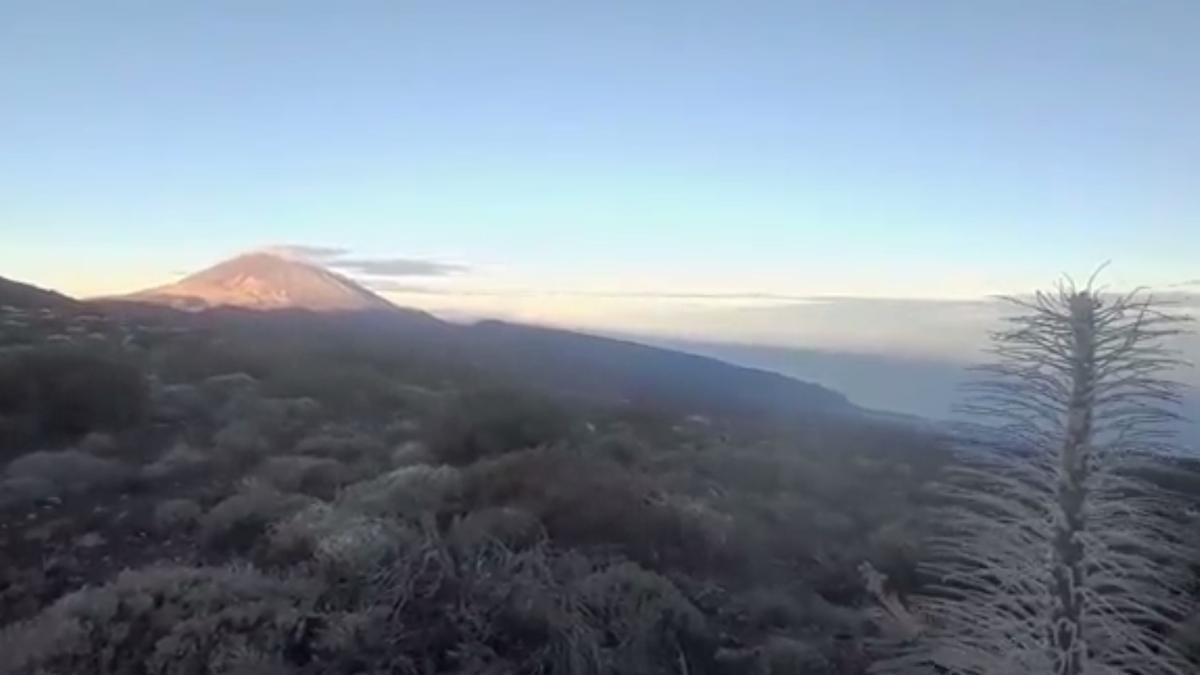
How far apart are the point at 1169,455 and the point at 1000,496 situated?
709 mm

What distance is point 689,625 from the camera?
8.72 metres

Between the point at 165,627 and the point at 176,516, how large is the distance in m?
3.78

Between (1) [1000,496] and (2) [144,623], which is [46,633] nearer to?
(2) [144,623]

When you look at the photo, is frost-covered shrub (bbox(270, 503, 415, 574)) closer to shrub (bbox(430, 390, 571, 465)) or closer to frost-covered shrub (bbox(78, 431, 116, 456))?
shrub (bbox(430, 390, 571, 465))

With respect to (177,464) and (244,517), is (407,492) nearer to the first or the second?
(244,517)

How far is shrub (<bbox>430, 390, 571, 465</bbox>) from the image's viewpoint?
1477 centimetres

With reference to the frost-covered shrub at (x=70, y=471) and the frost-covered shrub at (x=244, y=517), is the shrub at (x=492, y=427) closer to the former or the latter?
the frost-covered shrub at (x=244, y=517)

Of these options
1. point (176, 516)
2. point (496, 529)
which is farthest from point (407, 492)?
point (176, 516)

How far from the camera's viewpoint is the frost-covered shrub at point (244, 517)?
1059cm

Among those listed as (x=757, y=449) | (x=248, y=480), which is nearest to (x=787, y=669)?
(x=248, y=480)

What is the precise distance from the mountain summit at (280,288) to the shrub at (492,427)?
410 inches

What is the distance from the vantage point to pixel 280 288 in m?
26.4

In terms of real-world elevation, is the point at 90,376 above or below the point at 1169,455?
below

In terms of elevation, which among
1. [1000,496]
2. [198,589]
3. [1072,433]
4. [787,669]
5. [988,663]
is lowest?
[787,669]
